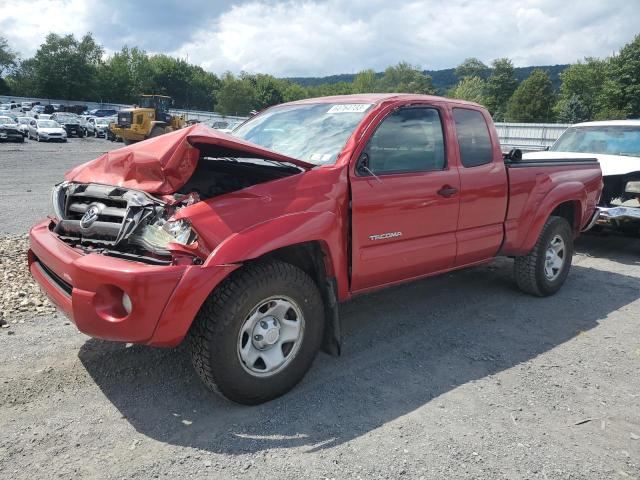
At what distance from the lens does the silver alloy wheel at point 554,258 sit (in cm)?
542

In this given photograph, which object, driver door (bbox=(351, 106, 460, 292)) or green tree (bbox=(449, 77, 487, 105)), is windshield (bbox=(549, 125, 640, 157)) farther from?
green tree (bbox=(449, 77, 487, 105))

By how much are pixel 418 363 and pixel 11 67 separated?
397 ft

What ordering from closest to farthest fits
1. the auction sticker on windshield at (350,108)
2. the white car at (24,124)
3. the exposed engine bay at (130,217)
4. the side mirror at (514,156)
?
the exposed engine bay at (130,217) < the auction sticker on windshield at (350,108) < the side mirror at (514,156) < the white car at (24,124)

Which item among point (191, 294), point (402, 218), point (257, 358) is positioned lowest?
point (257, 358)

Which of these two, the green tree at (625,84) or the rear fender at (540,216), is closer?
the rear fender at (540,216)

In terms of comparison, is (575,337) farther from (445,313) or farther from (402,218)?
(402,218)

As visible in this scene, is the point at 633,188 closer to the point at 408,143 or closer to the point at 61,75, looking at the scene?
the point at 408,143

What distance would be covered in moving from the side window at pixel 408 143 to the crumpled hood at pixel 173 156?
0.64 m

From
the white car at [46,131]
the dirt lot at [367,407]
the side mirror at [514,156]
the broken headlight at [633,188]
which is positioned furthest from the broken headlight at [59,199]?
the white car at [46,131]

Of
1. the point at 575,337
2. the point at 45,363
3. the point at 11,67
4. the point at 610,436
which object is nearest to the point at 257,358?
the point at 45,363

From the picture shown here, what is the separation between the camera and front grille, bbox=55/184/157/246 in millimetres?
3070

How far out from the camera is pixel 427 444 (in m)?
2.87

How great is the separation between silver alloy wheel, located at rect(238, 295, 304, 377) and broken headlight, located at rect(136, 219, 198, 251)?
1.90 feet

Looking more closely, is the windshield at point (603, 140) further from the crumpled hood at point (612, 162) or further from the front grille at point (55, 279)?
the front grille at point (55, 279)
